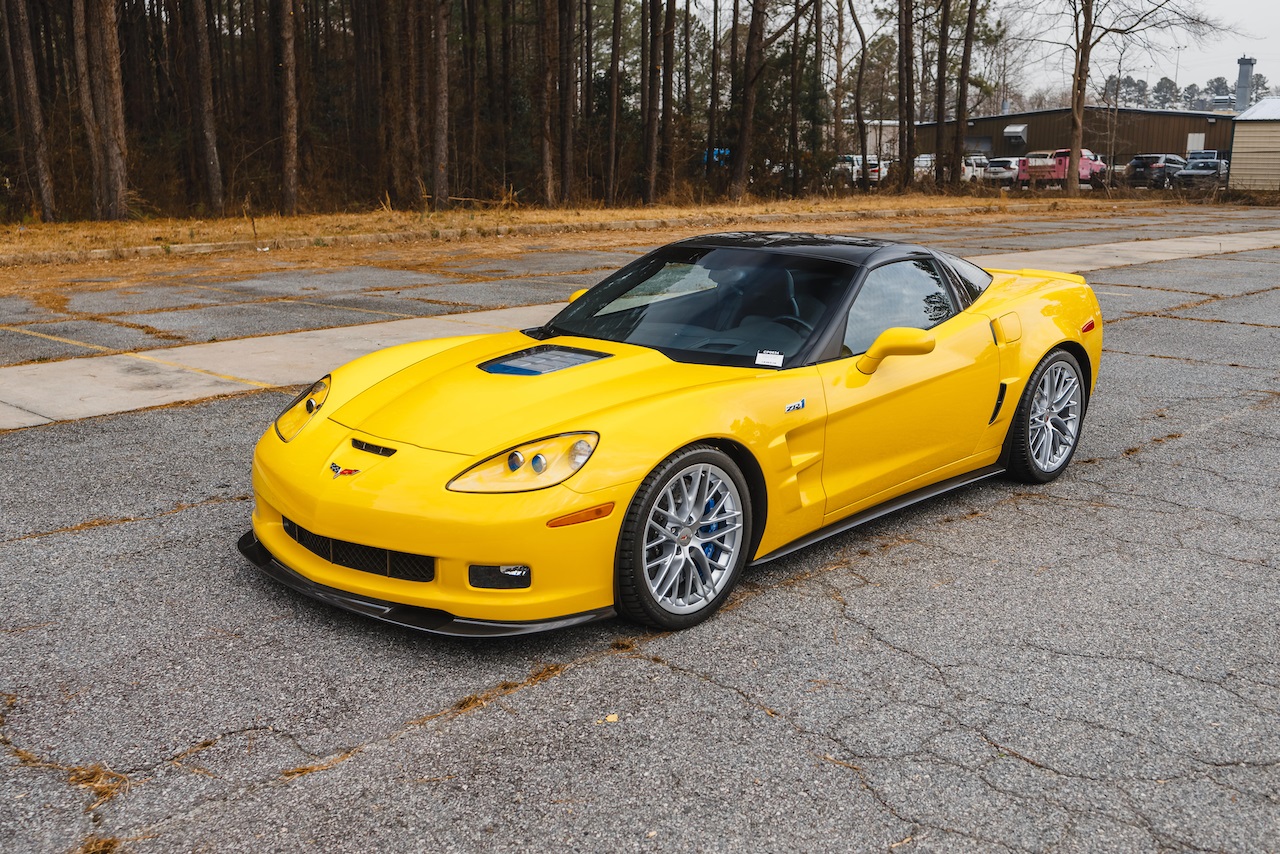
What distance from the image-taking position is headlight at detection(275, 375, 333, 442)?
4.30 meters

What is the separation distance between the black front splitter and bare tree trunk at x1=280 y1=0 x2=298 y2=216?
867 inches

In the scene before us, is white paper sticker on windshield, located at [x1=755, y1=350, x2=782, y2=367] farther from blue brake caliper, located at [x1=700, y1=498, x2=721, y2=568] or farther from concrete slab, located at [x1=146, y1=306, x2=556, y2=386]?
concrete slab, located at [x1=146, y1=306, x2=556, y2=386]

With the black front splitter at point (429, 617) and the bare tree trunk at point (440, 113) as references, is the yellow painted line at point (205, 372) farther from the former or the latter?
the bare tree trunk at point (440, 113)

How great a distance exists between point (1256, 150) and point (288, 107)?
36959mm

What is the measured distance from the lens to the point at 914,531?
4984 mm

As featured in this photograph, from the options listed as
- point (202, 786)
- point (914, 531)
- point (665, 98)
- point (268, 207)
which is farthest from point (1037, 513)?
point (665, 98)

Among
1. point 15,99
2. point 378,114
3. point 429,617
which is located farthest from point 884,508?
point 378,114

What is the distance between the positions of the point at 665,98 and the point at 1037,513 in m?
34.5

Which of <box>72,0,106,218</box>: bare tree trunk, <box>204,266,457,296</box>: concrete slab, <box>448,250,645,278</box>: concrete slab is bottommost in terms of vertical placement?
<box>204,266,457,296</box>: concrete slab

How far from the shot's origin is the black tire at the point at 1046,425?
5.45 m

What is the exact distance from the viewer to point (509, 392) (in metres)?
4.10

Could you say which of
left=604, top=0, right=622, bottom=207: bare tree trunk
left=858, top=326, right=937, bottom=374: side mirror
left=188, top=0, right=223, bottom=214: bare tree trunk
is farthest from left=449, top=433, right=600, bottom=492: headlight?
left=604, top=0, right=622, bottom=207: bare tree trunk

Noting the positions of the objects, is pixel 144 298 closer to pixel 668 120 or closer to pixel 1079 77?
pixel 668 120

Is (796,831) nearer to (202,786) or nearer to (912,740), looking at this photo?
(912,740)
